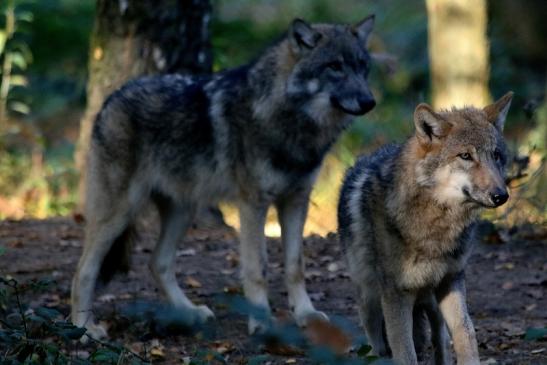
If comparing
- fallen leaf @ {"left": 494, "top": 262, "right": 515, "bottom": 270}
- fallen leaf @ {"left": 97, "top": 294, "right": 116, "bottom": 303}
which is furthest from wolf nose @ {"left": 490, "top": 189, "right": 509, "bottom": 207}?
fallen leaf @ {"left": 97, "top": 294, "right": 116, "bottom": 303}

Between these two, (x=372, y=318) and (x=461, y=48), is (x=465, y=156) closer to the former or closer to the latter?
(x=372, y=318)

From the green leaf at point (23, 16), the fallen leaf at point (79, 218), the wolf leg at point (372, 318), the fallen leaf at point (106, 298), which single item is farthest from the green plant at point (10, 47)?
the wolf leg at point (372, 318)

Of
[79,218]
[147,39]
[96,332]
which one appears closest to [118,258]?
[96,332]

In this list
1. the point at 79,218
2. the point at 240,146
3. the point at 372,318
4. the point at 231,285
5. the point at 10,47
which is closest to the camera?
the point at 372,318

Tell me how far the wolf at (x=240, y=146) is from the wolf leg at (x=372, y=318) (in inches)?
46.1

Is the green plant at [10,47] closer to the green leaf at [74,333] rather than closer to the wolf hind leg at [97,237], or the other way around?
the wolf hind leg at [97,237]

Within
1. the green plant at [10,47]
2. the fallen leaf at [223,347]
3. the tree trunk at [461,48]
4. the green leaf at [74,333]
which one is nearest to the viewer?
the green leaf at [74,333]

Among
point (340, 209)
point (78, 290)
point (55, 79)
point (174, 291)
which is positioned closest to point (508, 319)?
point (340, 209)

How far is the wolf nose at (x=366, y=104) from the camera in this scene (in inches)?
240

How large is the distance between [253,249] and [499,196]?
2371mm

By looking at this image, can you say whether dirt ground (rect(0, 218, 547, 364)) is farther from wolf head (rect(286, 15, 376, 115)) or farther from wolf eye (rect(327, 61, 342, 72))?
wolf eye (rect(327, 61, 342, 72))

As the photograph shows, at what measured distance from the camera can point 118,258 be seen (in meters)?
6.41

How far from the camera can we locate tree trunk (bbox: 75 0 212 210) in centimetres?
823

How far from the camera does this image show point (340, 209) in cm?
512
